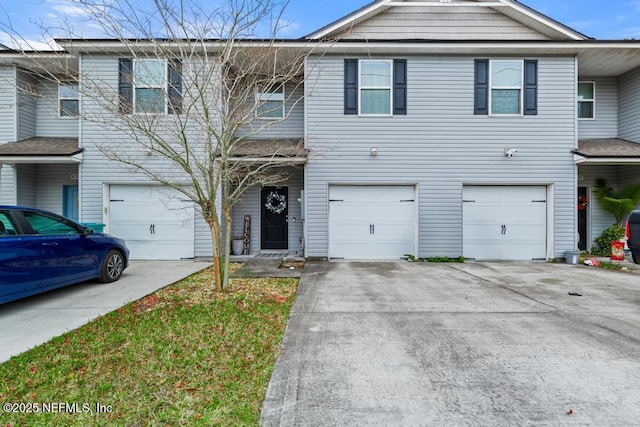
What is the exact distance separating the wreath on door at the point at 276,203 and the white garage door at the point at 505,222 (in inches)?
213

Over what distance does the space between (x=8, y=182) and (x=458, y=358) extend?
40.5 ft

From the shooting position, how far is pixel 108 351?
312cm

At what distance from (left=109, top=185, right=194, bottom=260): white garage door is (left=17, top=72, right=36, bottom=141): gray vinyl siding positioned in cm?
344

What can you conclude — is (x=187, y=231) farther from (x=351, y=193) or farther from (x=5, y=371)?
(x=5, y=371)

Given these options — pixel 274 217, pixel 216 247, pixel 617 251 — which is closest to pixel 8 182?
pixel 274 217

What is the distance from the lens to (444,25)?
9.36m

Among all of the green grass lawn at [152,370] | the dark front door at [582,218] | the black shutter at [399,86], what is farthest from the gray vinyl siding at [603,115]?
the green grass lawn at [152,370]

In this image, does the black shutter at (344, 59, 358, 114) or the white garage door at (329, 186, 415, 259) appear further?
the white garage door at (329, 186, 415, 259)

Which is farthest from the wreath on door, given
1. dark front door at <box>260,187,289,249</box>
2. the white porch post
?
the white porch post

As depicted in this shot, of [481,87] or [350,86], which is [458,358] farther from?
[481,87]

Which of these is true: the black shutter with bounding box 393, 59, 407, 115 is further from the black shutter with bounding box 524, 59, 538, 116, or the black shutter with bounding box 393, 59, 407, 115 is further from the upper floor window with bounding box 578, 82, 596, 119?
the upper floor window with bounding box 578, 82, 596, 119

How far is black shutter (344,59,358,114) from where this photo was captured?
8.73 metres

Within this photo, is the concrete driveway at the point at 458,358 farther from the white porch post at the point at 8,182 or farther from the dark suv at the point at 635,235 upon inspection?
the white porch post at the point at 8,182

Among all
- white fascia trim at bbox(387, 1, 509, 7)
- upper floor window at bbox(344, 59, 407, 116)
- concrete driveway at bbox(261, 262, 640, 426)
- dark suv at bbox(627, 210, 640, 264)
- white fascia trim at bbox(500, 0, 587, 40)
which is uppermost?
white fascia trim at bbox(387, 1, 509, 7)
